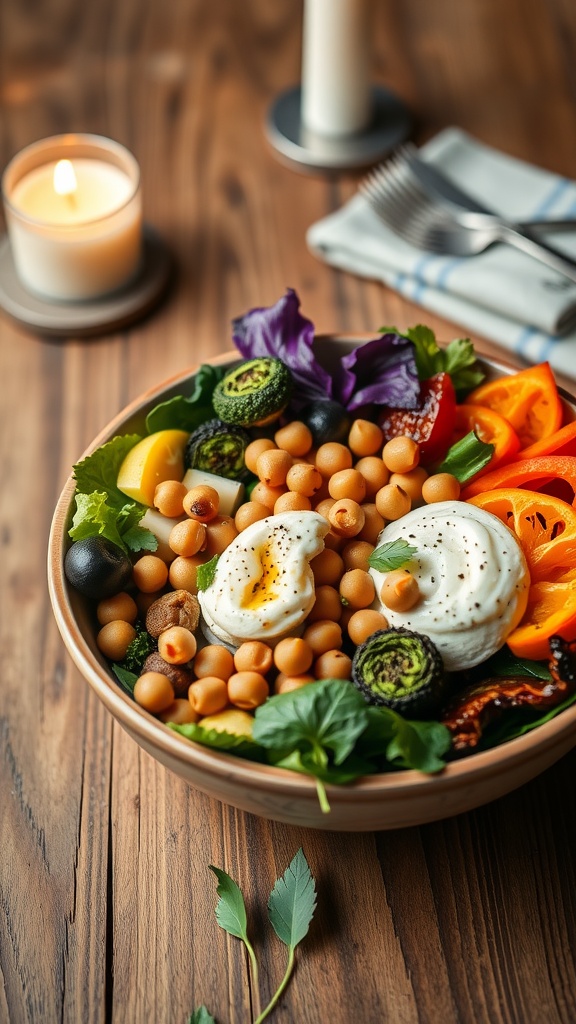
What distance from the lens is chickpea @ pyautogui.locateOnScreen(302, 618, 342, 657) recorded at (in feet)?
4.07

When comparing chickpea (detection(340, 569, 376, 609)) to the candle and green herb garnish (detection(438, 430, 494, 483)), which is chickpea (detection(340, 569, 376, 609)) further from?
the candle

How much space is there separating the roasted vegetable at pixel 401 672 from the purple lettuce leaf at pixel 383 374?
15.4 inches

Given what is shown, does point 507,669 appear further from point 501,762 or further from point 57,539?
point 57,539

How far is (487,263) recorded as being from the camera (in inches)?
76.9

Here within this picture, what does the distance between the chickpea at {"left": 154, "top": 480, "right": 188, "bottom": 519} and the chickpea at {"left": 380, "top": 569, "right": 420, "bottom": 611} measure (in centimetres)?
30

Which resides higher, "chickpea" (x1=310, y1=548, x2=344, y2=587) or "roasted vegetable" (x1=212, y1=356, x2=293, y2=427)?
"roasted vegetable" (x1=212, y1=356, x2=293, y2=427)

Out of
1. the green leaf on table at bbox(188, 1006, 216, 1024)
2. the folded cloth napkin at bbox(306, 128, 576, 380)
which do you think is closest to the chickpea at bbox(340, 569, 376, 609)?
the green leaf on table at bbox(188, 1006, 216, 1024)

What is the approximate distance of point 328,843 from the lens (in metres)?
1.30

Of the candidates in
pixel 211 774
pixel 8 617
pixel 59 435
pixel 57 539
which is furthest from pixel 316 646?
pixel 59 435

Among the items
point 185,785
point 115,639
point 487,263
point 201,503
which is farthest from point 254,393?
point 487,263

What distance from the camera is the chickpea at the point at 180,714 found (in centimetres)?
119

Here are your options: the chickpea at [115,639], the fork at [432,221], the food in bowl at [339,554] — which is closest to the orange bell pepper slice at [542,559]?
the food in bowl at [339,554]

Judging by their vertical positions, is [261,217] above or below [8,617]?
above

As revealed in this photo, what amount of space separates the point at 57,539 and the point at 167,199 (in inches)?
45.5
